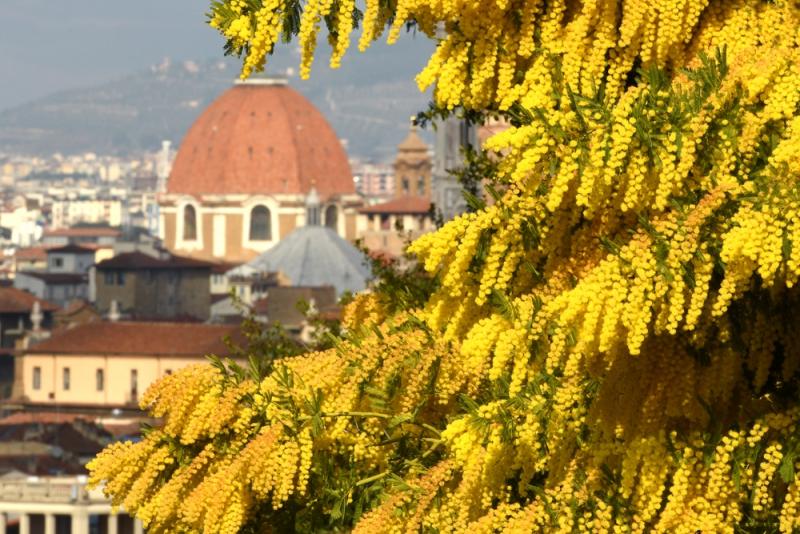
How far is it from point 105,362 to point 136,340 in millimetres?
1655

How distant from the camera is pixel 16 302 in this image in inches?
6152

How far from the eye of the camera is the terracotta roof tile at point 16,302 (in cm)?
15362

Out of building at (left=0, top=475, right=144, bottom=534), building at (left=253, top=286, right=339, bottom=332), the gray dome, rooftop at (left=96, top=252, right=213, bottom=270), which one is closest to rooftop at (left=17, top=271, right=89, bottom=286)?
rooftop at (left=96, top=252, right=213, bottom=270)

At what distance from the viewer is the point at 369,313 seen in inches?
603

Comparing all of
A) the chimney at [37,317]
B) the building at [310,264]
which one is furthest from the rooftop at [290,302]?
the building at [310,264]

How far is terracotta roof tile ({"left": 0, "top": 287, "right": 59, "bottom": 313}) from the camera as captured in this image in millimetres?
153625

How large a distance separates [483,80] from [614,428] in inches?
73.1

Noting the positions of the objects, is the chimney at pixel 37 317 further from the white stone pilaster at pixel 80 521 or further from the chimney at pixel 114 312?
the white stone pilaster at pixel 80 521

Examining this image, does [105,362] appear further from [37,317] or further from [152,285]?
[152,285]

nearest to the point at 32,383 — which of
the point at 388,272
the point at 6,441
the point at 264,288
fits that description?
the point at 6,441

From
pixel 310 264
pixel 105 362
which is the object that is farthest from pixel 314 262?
pixel 105 362

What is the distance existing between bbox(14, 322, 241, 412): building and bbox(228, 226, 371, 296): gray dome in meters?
55.2

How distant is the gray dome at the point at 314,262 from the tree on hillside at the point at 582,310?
166 metres

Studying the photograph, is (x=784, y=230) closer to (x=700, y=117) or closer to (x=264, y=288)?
(x=700, y=117)
